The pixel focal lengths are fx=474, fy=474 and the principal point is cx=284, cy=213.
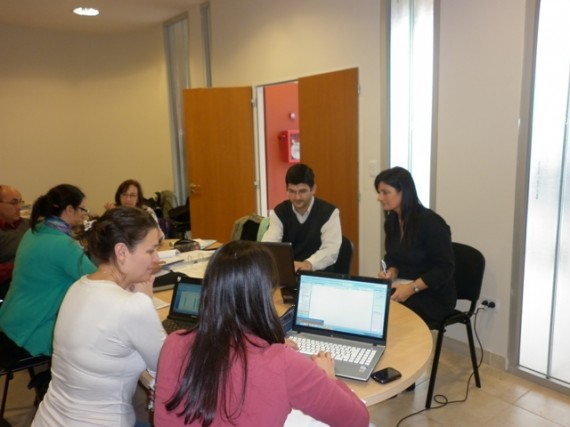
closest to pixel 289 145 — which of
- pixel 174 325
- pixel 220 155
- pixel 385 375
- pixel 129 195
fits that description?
→ pixel 220 155

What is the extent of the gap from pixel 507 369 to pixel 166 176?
4818 millimetres

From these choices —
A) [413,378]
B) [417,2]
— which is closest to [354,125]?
[417,2]

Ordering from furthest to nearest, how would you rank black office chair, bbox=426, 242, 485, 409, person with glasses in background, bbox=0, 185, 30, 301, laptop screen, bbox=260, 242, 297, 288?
person with glasses in background, bbox=0, 185, 30, 301 < black office chair, bbox=426, 242, 485, 409 < laptop screen, bbox=260, 242, 297, 288

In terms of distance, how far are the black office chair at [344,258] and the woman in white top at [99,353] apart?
1.47 meters

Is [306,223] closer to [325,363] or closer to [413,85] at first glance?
[413,85]

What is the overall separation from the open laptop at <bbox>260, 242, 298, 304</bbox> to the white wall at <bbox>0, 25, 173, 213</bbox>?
455cm

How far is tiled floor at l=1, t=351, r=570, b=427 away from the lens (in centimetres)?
242

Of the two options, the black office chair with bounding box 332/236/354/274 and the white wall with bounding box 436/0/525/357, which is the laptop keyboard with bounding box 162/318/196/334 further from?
the white wall with bounding box 436/0/525/357

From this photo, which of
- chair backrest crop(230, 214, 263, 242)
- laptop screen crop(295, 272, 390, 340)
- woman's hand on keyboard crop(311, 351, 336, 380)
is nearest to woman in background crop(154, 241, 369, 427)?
woman's hand on keyboard crop(311, 351, 336, 380)

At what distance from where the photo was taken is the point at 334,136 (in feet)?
12.9

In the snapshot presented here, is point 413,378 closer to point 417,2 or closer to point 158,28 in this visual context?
point 417,2

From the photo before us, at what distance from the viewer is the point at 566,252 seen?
2619mm

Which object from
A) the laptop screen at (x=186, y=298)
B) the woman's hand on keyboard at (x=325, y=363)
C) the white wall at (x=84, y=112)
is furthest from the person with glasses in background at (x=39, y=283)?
the white wall at (x=84, y=112)

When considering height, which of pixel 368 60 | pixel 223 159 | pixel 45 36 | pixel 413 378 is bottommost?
pixel 413 378
